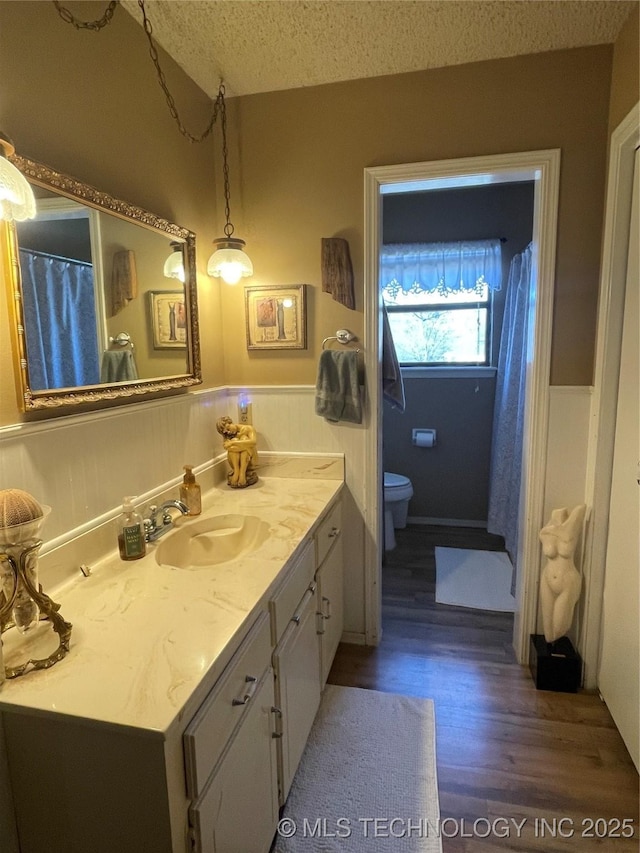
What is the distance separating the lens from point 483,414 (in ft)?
12.1

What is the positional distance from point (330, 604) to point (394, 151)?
1914 mm

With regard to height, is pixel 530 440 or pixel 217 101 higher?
pixel 217 101

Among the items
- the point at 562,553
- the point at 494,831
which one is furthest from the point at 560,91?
the point at 494,831

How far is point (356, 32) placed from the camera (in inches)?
67.9

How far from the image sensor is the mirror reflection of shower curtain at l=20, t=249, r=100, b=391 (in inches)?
46.5

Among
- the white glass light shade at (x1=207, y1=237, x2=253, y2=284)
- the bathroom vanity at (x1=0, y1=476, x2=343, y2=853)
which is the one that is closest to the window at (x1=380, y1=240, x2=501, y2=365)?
the white glass light shade at (x1=207, y1=237, x2=253, y2=284)

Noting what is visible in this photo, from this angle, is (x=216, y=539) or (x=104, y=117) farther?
(x=216, y=539)

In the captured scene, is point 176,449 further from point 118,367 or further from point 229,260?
point 229,260

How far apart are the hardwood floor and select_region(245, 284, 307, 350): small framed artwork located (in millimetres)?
1517

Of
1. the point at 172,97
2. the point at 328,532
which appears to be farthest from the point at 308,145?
the point at 328,532

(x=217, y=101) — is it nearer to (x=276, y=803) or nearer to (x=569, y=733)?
(x=276, y=803)

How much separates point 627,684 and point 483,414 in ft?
7.28

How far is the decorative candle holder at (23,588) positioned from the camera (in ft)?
3.09

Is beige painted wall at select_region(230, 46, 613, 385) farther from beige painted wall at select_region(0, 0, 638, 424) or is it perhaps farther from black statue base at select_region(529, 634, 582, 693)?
black statue base at select_region(529, 634, 582, 693)
